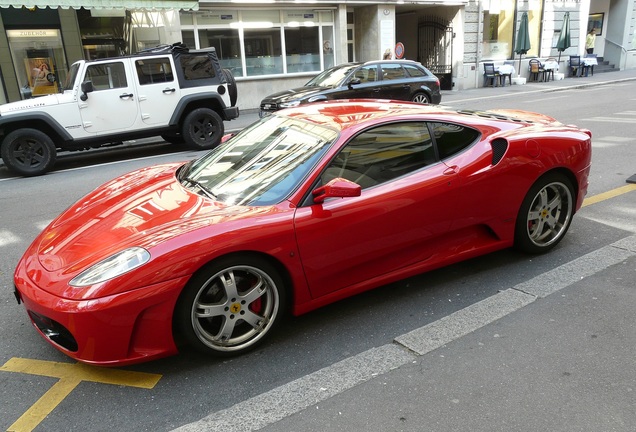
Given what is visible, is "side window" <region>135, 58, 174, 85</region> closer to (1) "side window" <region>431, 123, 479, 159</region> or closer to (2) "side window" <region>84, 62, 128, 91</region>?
(2) "side window" <region>84, 62, 128, 91</region>

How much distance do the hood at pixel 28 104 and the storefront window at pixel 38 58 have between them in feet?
21.5

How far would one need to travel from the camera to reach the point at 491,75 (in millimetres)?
22531

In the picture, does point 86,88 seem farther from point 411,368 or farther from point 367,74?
point 411,368

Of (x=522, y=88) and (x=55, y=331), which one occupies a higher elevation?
(x=55, y=331)

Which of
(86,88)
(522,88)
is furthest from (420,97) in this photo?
(522,88)

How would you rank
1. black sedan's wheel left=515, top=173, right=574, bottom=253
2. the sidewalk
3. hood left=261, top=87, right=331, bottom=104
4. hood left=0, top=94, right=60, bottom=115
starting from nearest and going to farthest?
black sedan's wheel left=515, top=173, right=574, bottom=253 < hood left=0, top=94, right=60, bottom=115 < hood left=261, top=87, right=331, bottom=104 < the sidewalk

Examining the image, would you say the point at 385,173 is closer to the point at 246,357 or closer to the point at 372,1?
the point at 246,357

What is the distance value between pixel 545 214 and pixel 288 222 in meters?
2.41

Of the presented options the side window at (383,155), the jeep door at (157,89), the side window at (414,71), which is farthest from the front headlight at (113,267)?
the side window at (414,71)

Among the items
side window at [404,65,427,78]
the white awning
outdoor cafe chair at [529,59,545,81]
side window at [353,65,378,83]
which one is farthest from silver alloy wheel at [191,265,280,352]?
outdoor cafe chair at [529,59,545,81]

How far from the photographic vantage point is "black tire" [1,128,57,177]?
873 cm

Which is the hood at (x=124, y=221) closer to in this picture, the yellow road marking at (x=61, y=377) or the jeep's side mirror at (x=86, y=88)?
the yellow road marking at (x=61, y=377)

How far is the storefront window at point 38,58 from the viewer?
14.7 m

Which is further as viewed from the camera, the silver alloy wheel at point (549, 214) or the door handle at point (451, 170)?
the silver alloy wheel at point (549, 214)
